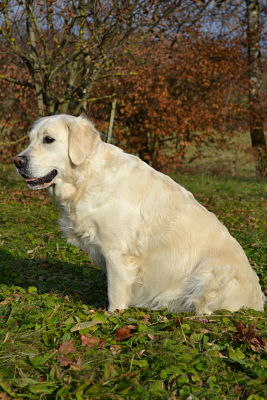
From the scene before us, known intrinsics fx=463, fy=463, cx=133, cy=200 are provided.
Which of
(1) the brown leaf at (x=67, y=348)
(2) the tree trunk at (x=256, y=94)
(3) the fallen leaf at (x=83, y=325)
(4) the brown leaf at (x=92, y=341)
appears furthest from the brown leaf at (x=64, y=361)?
(2) the tree trunk at (x=256, y=94)

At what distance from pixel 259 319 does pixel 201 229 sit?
0.94m

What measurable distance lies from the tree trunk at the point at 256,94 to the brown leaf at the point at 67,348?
585 inches

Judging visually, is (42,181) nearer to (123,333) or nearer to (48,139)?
(48,139)

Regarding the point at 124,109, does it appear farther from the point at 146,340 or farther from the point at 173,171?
the point at 146,340

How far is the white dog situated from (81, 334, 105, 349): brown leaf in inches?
32.8

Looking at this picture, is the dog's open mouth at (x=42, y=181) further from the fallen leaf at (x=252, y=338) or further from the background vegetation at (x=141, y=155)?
the fallen leaf at (x=252, y=338)

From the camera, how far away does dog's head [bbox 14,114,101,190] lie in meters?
4.20

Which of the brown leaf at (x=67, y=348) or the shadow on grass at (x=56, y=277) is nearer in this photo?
the brown leaf at (x=67, y=348)

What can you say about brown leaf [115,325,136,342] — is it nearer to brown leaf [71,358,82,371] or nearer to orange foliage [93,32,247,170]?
brown leaf [71,358,82,371]

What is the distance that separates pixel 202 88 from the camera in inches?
644

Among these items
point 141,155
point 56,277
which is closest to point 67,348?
point 56,277

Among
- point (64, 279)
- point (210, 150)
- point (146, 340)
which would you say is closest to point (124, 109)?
point (210, 150)

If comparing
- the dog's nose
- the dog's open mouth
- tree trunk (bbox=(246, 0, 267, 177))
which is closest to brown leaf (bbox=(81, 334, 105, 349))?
the dog's open mouth

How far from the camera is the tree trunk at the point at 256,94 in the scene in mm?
17078
